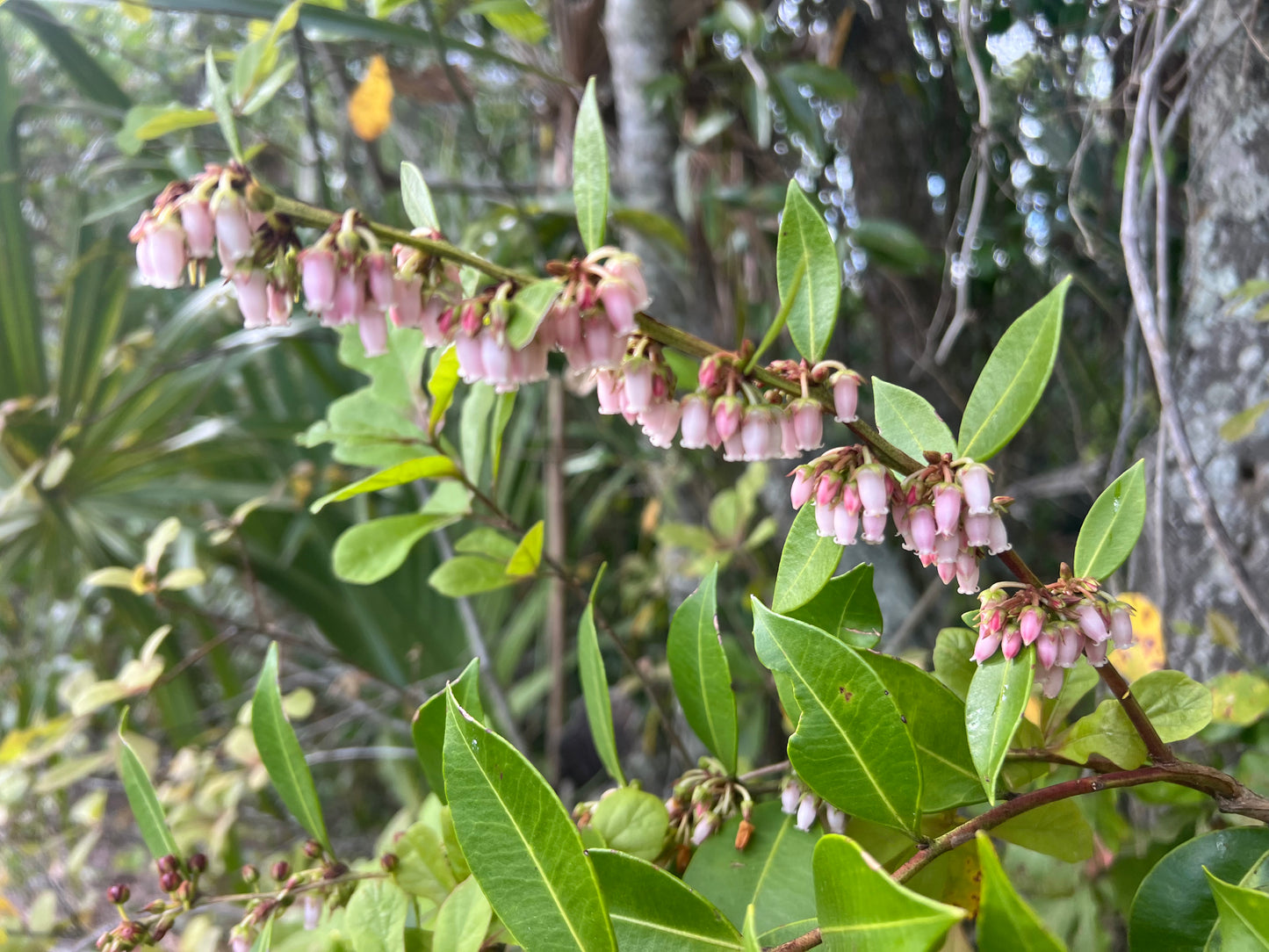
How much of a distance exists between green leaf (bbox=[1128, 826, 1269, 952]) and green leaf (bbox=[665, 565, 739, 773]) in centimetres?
23

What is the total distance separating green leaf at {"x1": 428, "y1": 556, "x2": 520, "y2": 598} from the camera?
2.29ft

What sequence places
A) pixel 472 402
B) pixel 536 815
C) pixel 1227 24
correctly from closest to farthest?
pixel 536 815, pixel 472 402, pixel 1227 24

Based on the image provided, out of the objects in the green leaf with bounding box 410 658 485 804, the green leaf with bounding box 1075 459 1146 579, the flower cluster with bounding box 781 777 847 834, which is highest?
the green leaf with bounding box 1075 459 1146 579

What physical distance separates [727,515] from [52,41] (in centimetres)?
134

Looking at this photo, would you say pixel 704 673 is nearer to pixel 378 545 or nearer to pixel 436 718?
pixel 436 718

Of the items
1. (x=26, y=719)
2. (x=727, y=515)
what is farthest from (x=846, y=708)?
(x=26, y=719)

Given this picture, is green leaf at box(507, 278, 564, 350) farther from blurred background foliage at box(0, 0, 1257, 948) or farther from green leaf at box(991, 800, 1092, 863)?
blurred background foliage at box(0, 0, 1257, 948)

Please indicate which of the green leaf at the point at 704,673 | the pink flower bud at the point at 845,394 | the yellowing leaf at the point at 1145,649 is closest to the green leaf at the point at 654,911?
the green leaf at the point at 704,673

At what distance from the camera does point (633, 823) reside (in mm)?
490

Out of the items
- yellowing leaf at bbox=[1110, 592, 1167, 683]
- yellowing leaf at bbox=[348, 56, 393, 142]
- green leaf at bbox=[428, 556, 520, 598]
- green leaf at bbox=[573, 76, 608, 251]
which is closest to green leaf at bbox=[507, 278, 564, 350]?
green leaf at bbox=[573, 76, 608, 251]

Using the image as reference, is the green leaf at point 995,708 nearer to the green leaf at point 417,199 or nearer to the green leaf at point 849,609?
the green leaf at point 849,609

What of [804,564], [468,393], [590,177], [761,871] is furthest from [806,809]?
[468,393]

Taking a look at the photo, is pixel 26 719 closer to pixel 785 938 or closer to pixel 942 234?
pixel 785 938

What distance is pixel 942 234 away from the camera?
1.67 m
